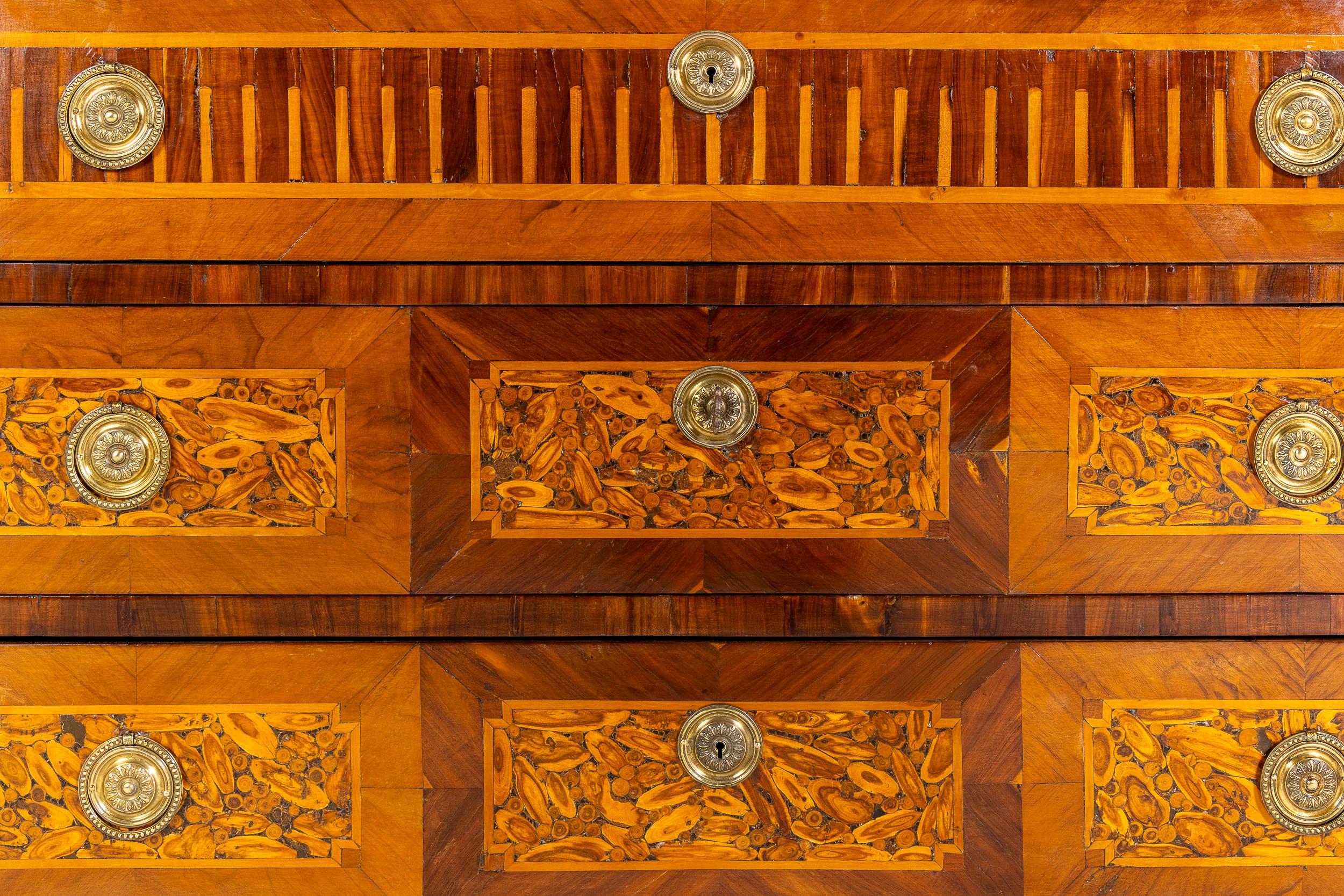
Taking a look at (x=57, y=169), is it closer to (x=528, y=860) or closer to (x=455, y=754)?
(x=455, y=754)

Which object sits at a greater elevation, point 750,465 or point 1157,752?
point 750,465

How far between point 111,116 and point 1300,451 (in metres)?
1.19

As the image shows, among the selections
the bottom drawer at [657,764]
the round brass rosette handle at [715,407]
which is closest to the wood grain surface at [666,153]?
the round brass rosette handle at [715,407]

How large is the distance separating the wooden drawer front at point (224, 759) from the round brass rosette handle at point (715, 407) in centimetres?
36

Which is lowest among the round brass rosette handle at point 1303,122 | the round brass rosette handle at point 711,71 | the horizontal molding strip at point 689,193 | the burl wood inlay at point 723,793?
the burl wood inlay at point 723,793

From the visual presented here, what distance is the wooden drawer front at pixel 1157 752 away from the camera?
77cm

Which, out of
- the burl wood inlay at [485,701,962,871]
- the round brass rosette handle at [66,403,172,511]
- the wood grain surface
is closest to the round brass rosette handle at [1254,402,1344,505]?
the wood grain surface

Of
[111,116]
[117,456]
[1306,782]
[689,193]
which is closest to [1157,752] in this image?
[1306,782]

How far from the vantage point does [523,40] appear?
742mm

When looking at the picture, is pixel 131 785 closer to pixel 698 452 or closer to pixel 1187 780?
pixel 698 452

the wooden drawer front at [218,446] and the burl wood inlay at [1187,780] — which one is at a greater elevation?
the wooden drawer front at [218,446]

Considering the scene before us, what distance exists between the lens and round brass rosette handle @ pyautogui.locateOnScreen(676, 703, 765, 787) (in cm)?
75

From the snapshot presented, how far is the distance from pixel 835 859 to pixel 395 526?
551 mm

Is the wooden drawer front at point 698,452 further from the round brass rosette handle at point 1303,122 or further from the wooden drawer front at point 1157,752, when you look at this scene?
the round brass rosette handle at point 1303,122
